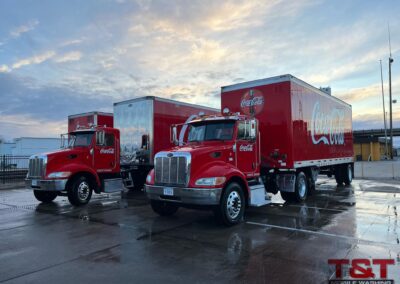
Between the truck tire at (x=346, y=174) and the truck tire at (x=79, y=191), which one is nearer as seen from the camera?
the truck tire at (x=79, y=191)

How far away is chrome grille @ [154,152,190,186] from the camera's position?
7391 mm

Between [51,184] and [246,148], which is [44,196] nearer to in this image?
[51,184]

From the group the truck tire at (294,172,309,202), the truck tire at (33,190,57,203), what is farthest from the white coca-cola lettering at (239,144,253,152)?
the truck tire at (33,190,57,203)

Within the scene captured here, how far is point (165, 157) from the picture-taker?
309 inches

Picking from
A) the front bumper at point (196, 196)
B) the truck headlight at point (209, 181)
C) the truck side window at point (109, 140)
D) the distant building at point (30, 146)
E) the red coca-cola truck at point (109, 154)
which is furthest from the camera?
the distant building at point (30, 146)

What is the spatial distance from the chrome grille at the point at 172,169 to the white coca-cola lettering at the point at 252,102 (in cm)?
415

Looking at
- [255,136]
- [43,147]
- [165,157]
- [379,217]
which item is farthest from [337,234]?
[43,147]

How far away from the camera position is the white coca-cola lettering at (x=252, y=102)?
10569 millimetres

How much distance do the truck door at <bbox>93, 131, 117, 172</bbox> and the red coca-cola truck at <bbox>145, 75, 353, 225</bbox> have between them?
3.59 m

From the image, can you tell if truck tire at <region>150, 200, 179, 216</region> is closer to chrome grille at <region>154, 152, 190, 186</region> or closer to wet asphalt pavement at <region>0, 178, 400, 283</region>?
wet asphalt pavement at <region>0, 178, 400, 283</region>

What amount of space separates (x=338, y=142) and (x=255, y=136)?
7.54 metres

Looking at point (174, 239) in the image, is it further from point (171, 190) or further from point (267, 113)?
point (267, 113)

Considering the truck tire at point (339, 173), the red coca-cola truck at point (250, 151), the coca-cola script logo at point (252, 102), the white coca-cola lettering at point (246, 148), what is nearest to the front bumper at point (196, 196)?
the red coca-cola truck at point (250, 151)

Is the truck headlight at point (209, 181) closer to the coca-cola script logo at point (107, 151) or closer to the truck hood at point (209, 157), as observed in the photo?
the truck hood at point (209, 157)
